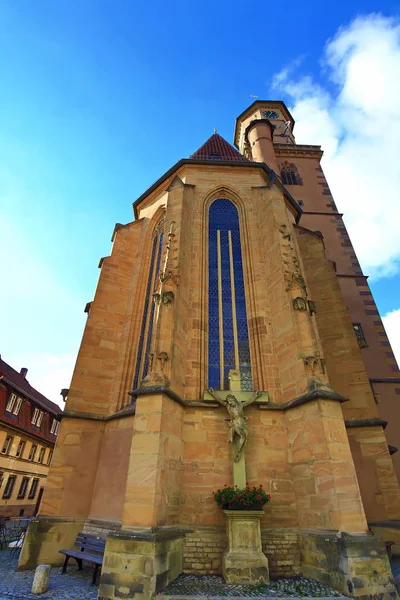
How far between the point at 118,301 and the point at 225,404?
208 inches

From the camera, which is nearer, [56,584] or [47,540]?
[56,584]

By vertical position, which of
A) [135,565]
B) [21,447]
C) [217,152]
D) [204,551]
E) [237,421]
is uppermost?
[217,152]

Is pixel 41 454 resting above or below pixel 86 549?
above

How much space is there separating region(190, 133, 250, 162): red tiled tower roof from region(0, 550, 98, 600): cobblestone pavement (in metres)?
13.9

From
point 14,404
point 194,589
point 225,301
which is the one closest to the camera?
point 194,589

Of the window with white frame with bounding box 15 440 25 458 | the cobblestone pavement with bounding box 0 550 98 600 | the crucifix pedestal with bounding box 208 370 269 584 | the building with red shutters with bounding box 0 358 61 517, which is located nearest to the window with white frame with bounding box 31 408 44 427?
the building with red shutters with bounding box 0 358 61 517

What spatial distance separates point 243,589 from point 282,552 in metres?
1.35

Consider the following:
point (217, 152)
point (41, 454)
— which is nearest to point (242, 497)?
point (217, 152)

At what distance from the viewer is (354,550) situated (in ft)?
17.1

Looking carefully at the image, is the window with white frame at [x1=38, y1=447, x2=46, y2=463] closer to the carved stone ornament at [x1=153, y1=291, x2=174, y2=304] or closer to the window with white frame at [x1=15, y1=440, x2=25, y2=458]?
the window with white frame at [x1=15, y1=440, x2=25, y2=458]

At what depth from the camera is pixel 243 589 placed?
517cm

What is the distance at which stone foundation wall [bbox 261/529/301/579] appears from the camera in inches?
235

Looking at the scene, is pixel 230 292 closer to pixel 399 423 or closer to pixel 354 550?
pixel 354 550

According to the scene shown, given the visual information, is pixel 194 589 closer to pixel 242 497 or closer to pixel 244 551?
pixel 244 551
